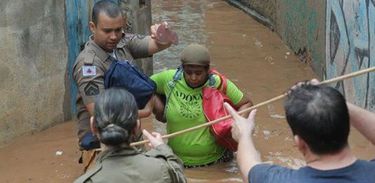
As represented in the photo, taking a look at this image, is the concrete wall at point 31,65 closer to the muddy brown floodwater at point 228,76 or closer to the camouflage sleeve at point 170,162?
the muddy brown floodwater at point 228,76

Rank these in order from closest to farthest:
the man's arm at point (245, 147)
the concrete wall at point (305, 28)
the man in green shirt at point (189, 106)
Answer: the man's arm at point (245, 147) < the man in green shirt at point (189, 106) < the concrete wall at point (305, 28)

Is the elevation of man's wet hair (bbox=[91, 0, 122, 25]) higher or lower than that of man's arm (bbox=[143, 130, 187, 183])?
higher

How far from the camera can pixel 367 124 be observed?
3.26 metres

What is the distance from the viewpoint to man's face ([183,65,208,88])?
5.75 meters

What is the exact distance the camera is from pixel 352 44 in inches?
294

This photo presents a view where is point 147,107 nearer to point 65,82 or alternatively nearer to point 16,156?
point 16,156

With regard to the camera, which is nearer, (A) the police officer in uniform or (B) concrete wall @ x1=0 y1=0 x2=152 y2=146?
(A) the police officer in uniform

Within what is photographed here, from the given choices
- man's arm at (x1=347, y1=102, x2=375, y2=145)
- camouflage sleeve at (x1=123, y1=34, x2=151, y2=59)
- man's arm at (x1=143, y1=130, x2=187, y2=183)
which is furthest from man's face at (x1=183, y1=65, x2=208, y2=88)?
man's arm at (x1=347, y1=102, x2=375, y2=145)

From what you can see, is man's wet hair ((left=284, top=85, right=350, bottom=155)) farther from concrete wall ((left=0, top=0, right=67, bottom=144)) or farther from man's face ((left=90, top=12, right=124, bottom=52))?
concrete wall ((left=0, top=0, right=67, bottom=144))

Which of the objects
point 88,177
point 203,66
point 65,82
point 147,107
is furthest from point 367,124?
point 65,82

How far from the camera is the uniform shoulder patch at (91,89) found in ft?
15.8

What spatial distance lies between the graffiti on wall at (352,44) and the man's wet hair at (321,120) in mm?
4082

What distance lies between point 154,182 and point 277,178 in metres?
0.66

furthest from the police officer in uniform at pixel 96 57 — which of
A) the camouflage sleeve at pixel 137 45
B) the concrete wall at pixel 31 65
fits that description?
the concrete wall at pixel 31 65
